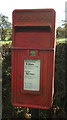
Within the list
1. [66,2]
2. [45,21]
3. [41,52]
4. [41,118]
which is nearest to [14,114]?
[41,118]

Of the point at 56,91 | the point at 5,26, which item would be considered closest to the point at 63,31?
the point at 56,91

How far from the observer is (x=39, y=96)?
104 inches

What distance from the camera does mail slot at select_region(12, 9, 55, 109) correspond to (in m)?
2.54

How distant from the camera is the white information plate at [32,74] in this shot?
2.62 metres

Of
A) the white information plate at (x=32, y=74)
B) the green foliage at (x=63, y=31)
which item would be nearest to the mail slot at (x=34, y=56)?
the white information plate at (x=32, y=74)

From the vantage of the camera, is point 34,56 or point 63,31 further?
point 63,31

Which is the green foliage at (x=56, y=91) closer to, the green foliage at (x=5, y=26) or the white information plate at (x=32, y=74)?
the white information plate at (x=32, y=74)

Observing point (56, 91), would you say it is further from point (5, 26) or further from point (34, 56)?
point (5, 26)

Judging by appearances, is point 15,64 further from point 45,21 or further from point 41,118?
point 41,118

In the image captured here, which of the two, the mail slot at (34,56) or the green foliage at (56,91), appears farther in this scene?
the green foliage at (56,91)

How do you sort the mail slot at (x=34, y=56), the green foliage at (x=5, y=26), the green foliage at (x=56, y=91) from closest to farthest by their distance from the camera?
the mail slot at (x=34, y=56) → the green foliage at (x=56, y=91) → the green foliage at (x=5, y=26)

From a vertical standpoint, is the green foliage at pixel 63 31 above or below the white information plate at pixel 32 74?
above

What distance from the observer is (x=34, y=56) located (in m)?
2.58

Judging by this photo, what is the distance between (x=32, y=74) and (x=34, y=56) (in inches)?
8.9
